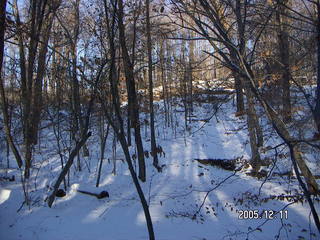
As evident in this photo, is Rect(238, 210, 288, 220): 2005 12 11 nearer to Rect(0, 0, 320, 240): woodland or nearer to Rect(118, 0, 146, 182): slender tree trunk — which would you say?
Rect(0, 0, 320, 240): woodland

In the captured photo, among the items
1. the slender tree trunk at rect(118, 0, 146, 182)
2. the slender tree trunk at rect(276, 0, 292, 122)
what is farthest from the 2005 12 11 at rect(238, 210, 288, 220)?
the slender tree trunk at rect(118, 0, 146, 182)

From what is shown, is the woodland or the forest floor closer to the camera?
the woodland

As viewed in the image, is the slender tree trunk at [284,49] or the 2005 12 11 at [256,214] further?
the 2005 12 11 at [256,214]

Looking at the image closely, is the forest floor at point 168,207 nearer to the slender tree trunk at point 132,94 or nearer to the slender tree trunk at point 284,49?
the slender tree trunk at point 132,94

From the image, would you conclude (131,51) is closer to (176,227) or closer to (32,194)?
(32,194)

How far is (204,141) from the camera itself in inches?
561

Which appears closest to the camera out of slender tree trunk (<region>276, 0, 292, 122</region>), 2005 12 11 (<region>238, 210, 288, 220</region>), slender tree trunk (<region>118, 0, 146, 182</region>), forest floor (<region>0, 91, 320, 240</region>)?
slender tree trunk (<region>276, 0, 292, 122</region>)

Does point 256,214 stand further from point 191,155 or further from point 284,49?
point 191,155

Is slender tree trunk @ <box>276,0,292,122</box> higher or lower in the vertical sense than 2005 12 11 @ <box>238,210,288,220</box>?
higher

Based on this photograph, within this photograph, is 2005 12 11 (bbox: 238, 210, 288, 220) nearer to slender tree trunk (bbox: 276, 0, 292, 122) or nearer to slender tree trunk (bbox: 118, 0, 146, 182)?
slender tree trunk (bbox: 276, 0, 292, 122)

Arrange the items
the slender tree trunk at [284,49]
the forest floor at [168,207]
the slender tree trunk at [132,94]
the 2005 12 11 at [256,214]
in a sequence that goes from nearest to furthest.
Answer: the slender tree trunk at [284,49] < the forest floor at [168,207] < the 2005 12 11 at [256,214] < the slender tree trunk at [132,94]

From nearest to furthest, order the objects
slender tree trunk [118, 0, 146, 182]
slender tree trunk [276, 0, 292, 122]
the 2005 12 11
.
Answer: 1. slender tree trunk [276, 0, 292, 122]
2. the 2005 12 11
3. slender tree trunk [118, 0, 146, 182]

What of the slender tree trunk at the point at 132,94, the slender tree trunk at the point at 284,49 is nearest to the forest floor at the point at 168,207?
the slender tree trunk at the point at 132,94

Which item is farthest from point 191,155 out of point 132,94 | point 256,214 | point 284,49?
point 284,49
